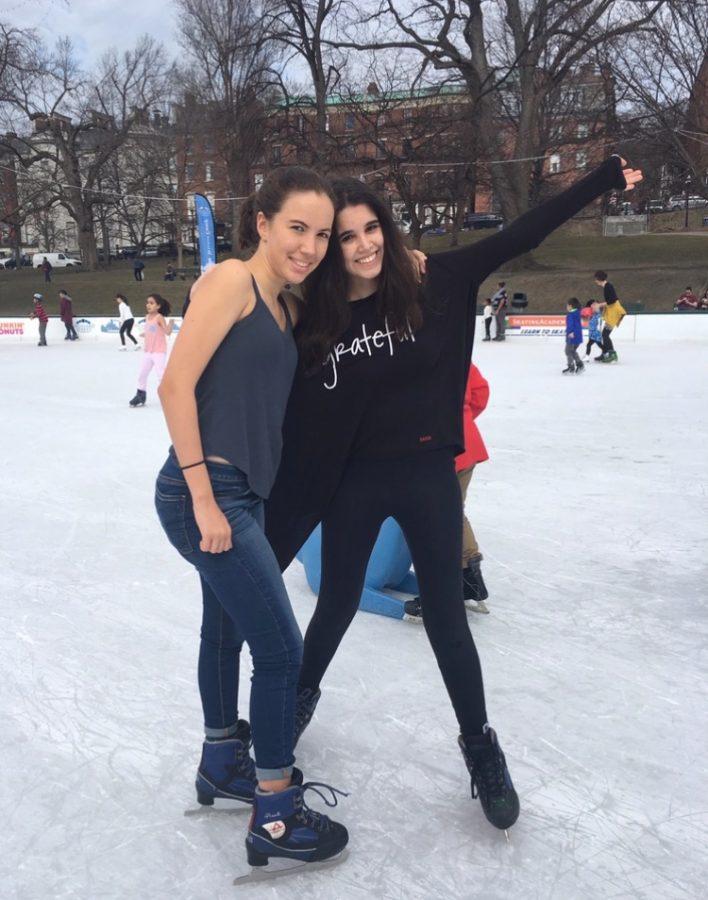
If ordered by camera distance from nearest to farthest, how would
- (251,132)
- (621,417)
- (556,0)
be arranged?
1. (621,417)
2. (556,0)
3. (251,132)

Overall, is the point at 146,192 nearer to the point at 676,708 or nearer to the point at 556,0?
the point at 556,0

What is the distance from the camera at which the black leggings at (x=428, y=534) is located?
2.00 meters

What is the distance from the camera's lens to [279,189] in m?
1.79

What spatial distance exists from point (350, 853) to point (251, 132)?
103 feet

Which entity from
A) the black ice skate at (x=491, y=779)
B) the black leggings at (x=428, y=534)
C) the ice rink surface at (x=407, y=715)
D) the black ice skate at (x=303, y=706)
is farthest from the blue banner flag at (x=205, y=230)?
the black ice skate at (x=491, y=779)

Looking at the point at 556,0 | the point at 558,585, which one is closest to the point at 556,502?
the point at 558,585

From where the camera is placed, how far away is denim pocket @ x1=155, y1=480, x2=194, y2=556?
5.77 feet

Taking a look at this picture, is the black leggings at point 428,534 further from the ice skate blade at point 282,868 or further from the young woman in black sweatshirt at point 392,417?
the ice skate blade at point 282,868

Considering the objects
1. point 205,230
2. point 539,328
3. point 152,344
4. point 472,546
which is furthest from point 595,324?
point 472,546

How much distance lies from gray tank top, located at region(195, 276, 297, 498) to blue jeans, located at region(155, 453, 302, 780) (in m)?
0.04

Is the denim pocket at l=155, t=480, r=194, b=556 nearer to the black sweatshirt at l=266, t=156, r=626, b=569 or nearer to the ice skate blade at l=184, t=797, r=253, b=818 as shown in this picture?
the black sweatshirt at l=266, t=156, r=626, b=569

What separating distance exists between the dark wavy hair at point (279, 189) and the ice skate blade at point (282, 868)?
1443mm

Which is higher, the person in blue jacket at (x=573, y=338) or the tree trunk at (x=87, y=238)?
the tree trunk at (x=87, y=238)

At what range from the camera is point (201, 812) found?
6.88 feet
